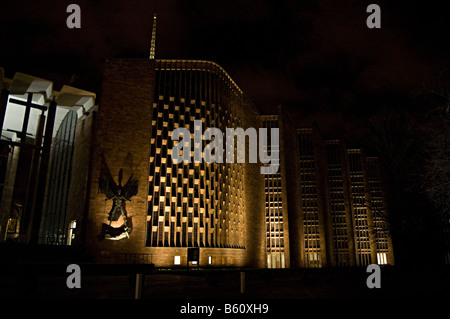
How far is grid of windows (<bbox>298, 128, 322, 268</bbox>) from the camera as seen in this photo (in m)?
40.8

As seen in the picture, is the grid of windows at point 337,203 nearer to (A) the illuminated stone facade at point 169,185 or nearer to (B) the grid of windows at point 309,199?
(A) the illuminated stone facade at point 169,185

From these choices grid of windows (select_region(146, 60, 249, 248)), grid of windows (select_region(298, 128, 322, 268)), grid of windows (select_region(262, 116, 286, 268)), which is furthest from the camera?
grid of windows (select_region(298, 128, 322, 268))

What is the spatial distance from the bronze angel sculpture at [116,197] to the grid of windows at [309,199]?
2482 cm

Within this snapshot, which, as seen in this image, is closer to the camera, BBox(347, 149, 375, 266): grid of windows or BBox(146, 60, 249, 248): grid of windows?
BBox(146, 60, 249, 248): grid of windows

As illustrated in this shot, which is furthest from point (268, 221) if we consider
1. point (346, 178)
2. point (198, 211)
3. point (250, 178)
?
point (346, 178)

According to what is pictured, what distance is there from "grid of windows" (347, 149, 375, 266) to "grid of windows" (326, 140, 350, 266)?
1.94m

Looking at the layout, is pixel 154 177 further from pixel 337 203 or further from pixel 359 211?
pixel 359 211

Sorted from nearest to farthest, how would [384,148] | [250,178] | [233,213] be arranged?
[384,148] → [233,213] → [250,178]

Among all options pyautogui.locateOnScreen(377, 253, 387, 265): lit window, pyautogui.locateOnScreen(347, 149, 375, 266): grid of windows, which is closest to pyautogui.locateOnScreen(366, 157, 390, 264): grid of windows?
pyautogui.locateOnScreen(377, 253, 387, 265): lit window

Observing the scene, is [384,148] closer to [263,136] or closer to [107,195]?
[107,195]

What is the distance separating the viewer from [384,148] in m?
14.7

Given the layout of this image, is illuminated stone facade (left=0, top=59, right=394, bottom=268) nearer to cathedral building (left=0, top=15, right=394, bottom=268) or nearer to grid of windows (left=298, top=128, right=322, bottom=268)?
cathedral building (left=0, top=15, right=394, bottom=268)
